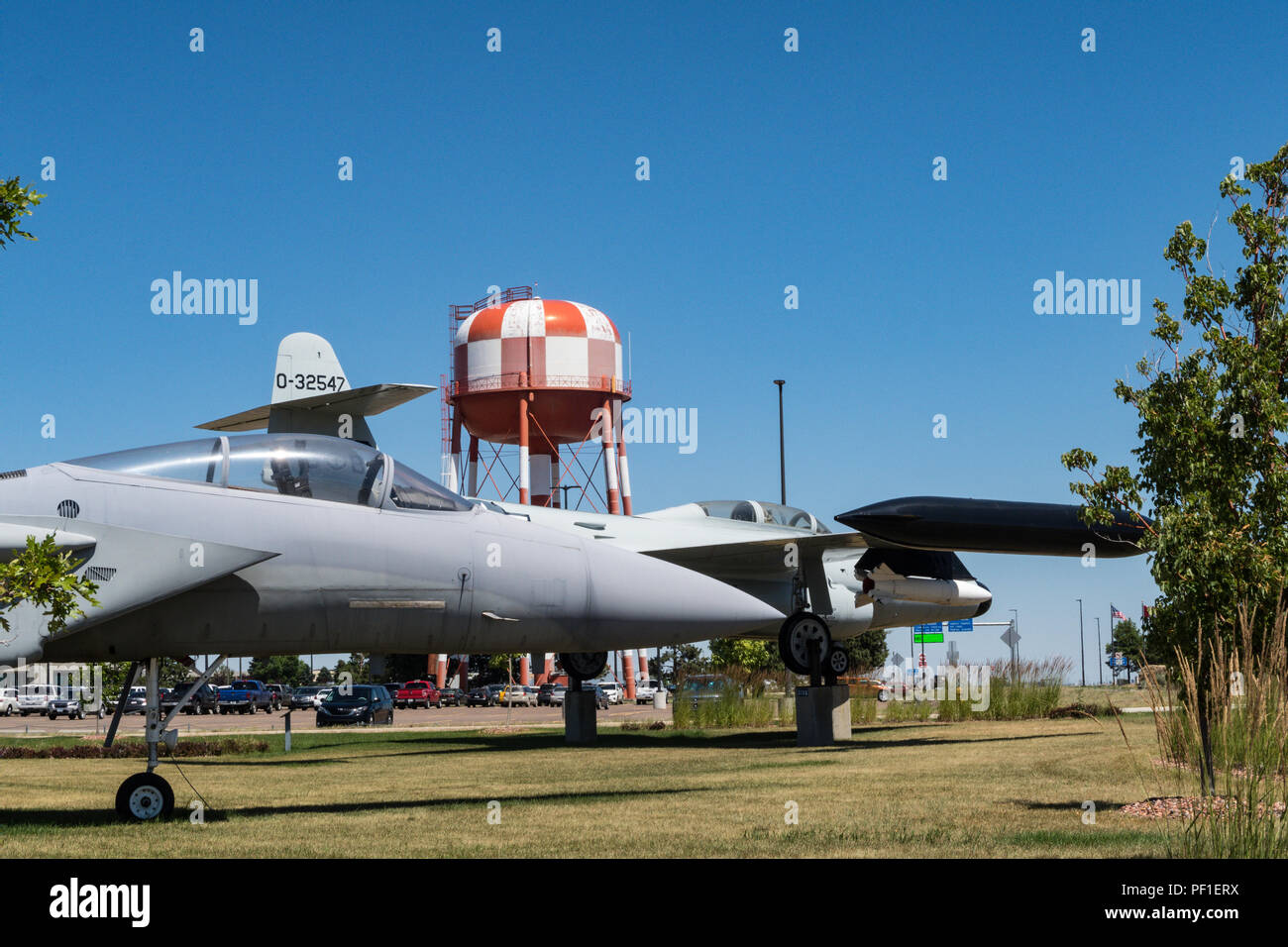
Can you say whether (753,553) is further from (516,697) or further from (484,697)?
(484,697)

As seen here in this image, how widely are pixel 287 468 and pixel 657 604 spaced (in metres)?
3.66

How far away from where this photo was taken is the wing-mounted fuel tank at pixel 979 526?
18641 mm

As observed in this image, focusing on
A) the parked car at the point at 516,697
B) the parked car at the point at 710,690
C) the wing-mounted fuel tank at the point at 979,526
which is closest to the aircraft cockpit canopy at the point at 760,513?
the wing-mounted fuel tank at the point at 979,526

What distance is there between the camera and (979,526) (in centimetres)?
1922

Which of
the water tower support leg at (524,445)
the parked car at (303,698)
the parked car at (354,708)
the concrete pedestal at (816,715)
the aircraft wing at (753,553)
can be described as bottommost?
the parked car at (303,698)

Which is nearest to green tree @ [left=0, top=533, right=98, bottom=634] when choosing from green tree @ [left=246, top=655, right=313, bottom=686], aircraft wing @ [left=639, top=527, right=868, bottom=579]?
aircraft wing @ [left=639, top=527, right=868, bottom=579]

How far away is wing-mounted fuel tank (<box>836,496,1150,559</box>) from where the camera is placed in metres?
18.6

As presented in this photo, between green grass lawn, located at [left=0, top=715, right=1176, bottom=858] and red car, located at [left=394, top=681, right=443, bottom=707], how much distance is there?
154 feet

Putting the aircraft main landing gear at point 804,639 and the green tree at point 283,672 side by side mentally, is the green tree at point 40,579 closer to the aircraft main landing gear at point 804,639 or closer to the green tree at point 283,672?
the aircraft main landing gear at point 804,639

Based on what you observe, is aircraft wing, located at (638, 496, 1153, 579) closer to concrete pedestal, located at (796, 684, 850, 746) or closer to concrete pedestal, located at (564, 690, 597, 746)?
concrete pedestal, located at (796, 684, 850, 746)

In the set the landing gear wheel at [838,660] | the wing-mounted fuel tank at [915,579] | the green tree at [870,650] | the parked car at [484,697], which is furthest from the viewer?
the green tree at [870,650]

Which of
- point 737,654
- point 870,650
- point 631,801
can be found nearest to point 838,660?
point 631,801

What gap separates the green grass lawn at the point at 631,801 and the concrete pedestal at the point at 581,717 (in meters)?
2.65
